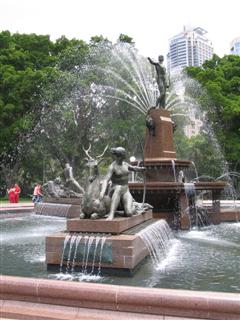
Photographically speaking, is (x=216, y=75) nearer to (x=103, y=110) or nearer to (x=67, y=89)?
(x=103, y=110)

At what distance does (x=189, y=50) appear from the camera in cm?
5509

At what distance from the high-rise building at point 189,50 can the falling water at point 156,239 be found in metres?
44.1

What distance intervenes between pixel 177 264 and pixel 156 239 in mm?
1297

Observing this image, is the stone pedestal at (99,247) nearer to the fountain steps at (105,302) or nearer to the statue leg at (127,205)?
the statue leg at (127,205)

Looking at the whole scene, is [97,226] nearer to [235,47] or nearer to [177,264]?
[177,264]

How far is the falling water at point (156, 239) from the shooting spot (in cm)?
881

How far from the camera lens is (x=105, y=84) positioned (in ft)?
115

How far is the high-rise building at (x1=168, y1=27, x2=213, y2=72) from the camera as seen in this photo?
Result: 5461cm

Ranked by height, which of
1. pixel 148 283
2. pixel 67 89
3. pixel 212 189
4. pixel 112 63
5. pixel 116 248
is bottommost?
pixel 148 283

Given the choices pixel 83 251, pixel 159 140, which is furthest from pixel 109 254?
pixel 159 140

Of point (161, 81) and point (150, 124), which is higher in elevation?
point (161, 81)

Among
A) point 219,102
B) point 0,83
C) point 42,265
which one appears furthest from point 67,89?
point 42,265

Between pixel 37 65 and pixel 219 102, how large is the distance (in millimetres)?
16347

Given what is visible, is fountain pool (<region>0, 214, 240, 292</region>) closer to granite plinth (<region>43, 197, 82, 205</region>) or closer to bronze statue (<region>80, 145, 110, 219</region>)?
bronze statue (<region>80, 145, 110, 219</region>)
